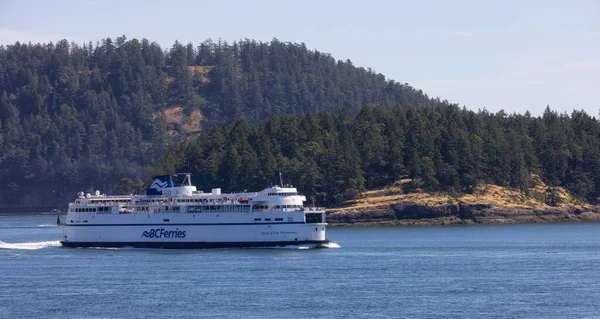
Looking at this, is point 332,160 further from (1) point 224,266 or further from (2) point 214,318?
(2) point 214,318

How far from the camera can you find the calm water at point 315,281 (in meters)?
53.5

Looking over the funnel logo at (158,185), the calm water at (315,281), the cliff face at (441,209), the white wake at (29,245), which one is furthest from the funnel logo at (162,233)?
the cliff face at (441,209)

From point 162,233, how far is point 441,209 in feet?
171

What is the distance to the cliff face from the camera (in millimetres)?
129500

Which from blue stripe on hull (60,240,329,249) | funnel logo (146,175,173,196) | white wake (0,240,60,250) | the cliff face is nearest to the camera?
blue stripe on hull (60,240,329,249)

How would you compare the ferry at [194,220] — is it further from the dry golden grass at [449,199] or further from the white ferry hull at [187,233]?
the dry golden grass at [449,199]

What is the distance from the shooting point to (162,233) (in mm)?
88125

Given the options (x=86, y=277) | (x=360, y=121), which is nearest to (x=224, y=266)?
(x=86, y=277)

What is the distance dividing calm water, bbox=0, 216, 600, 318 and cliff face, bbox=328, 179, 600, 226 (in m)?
32.7

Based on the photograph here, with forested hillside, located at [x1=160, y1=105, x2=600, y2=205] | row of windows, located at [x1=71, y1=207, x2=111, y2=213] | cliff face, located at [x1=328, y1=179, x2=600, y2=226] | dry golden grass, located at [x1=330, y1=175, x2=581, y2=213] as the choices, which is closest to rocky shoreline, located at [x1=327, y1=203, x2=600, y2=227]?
cliff face, located at [x1=328, y1=179, x2=600, y2=226]

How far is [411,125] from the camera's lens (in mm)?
150125

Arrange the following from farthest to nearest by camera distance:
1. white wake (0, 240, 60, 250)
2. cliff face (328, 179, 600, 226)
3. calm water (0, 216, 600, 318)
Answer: cliff face (328, 179, 600, 226) < white wake (0, 240, 60, 250) < calm water (0, 216, 600, 318)

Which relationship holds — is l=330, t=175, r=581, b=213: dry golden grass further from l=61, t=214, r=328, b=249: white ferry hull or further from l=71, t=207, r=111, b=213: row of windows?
l=71, t=207, r=111, b=213: row of windows

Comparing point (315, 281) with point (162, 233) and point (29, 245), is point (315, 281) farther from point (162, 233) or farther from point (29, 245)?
point (29, 245)
